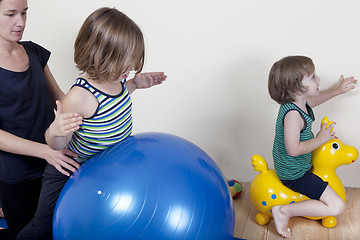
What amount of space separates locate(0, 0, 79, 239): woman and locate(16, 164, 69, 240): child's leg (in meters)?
0.05

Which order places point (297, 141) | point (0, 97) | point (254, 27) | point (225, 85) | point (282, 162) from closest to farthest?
point (0, 97), point (297, 141), point (282, 162), point (254, 27), point (225, 85)

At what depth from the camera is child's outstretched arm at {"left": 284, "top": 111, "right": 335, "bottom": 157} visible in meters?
1.95

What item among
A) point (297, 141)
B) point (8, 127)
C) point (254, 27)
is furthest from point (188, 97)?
point (8, 127)

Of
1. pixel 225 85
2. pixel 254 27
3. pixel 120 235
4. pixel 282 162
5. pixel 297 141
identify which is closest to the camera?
pixel 120 235

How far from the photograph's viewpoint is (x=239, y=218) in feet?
7.24

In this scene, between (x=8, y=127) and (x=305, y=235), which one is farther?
(x=305, y=235)

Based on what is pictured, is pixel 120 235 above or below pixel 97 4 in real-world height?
below

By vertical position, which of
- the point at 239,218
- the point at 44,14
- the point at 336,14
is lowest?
the point at 239,218

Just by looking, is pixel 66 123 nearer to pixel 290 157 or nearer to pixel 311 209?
pixel 290 157

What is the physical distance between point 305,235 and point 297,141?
468 millimetres

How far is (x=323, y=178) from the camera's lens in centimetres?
210

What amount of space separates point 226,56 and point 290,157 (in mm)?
670

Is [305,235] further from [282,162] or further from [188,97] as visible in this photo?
[188,97]

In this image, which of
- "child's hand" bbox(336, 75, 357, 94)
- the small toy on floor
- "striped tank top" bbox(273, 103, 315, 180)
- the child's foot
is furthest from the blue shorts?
"child's hand" bbox(336, 75, 357, 94)
